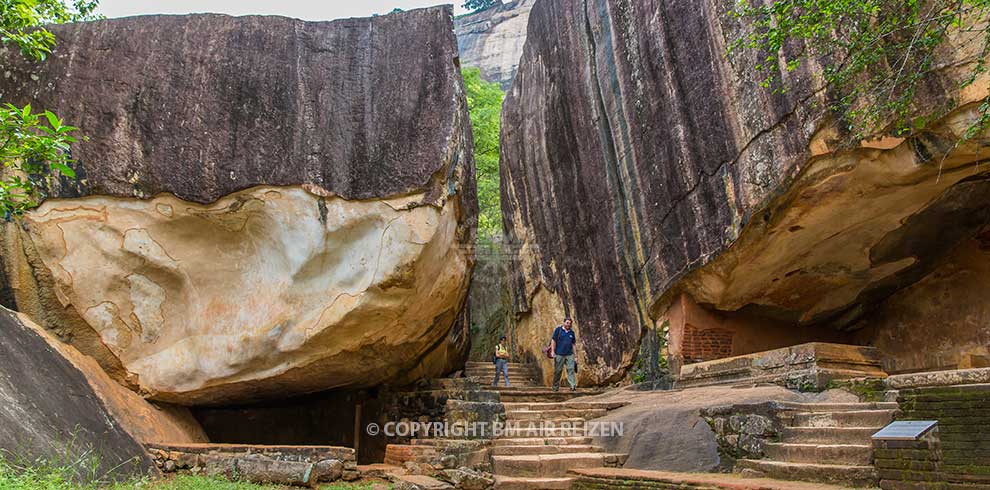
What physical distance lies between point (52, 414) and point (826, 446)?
5.89 meters

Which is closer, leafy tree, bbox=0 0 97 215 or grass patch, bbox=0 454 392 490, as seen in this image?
grass patch, bbox=0 454 392 490

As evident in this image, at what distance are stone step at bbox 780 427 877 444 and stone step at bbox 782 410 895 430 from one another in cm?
11

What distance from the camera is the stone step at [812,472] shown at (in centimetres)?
473

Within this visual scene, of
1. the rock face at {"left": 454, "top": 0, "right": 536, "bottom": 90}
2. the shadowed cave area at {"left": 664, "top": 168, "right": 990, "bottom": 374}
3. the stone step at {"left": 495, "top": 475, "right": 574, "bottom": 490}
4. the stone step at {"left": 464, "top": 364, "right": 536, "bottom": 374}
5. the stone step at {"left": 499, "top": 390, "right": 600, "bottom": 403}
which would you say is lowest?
the stone step at {"left": 495, "top": 475, "right": 574, "bottom": 490}

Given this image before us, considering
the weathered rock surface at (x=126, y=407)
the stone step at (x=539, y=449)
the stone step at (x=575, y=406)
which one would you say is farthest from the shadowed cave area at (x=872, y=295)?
the weathered rock surface at (x=126, y=407)

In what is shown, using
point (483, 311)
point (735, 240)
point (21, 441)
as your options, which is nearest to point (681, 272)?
point (735, 240)

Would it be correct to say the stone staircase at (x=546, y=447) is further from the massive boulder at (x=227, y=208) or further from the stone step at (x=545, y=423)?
the massive boulder at (x=227, y=208)

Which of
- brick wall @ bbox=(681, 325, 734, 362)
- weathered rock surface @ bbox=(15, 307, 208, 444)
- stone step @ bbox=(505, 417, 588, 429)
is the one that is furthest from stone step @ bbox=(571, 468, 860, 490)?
weathered rock surface @ bbox=(15, 307, 208, 444)

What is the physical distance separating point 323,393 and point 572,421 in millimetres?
3767

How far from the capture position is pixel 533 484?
644 cm

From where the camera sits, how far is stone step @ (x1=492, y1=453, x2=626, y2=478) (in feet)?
22.2

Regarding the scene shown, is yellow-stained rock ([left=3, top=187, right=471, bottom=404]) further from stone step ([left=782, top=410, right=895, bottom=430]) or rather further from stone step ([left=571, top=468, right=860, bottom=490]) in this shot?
stone step ([left=782, top=410, right=895, bottom=430])

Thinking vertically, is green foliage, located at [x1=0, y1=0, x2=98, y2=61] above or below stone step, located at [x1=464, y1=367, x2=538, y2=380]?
above

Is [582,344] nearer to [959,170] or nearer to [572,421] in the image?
[572,421]
